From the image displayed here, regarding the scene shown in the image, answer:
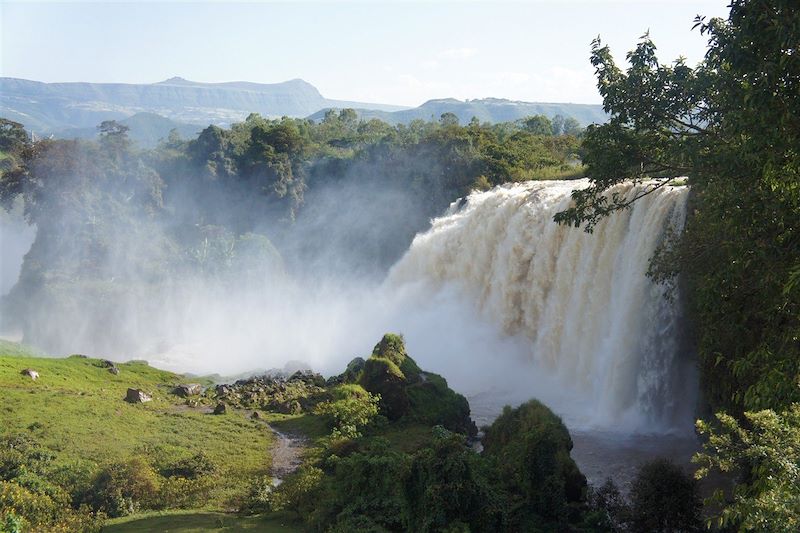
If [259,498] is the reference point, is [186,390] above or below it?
below

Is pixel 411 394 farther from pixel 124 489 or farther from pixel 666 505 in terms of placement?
pixel 666 505

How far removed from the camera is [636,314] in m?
18.5

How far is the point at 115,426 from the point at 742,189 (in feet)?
47.7

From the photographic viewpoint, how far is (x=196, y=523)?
1216 cm

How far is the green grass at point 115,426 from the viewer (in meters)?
15.5

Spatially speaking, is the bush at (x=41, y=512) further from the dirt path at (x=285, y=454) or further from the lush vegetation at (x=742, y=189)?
the lush vegetation at (x=742, y=189)

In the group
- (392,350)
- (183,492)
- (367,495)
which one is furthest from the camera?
(392,350)

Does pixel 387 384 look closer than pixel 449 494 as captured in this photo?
No

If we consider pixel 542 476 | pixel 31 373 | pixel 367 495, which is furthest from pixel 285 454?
pixel 31 373

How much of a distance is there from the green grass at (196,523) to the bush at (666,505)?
5758mm

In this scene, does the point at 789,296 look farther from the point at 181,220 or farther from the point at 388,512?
the point at 181,220

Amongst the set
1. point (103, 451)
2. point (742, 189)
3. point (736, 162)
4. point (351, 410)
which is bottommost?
point (103, 451)

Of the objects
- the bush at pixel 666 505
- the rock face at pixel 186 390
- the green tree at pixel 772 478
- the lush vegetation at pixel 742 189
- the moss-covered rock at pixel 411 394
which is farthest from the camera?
the rock face at pixel 186 390

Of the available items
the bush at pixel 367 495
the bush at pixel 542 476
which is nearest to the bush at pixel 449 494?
the bush at pixel 367 495
